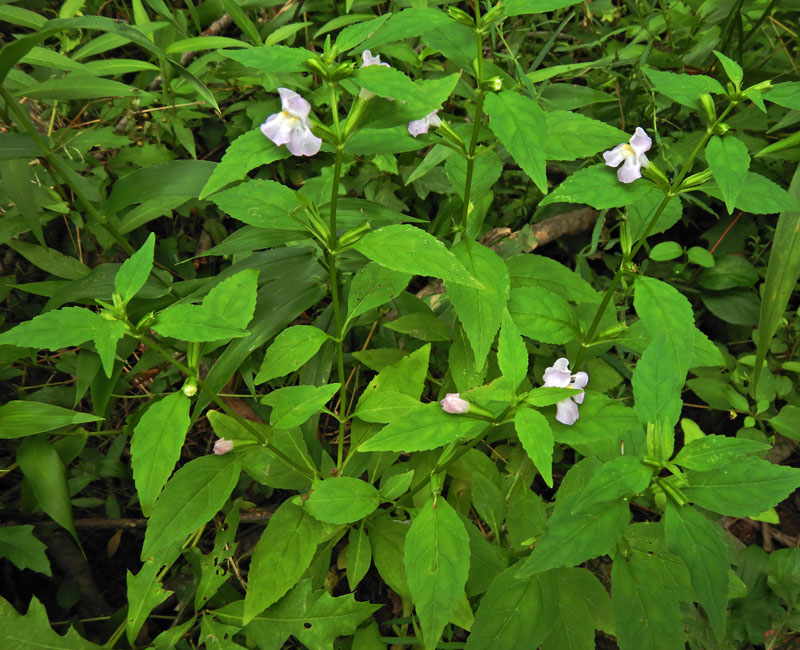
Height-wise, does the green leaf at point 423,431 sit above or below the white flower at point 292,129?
below

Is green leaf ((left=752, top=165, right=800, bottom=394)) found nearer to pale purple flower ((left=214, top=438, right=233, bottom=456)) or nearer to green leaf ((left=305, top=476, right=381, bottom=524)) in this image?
green leaf ((left=305, top=476, right=381, bottom=524))

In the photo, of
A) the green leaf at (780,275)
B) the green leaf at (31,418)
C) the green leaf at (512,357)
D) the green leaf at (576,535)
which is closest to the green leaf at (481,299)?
the green leaf at (512,357)

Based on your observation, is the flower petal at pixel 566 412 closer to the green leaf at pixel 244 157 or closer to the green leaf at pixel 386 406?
the green leaf at pixel 386 406

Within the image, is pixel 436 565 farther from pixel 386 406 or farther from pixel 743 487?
pixel 743 487

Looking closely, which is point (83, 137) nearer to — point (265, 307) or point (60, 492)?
point (265, 307)

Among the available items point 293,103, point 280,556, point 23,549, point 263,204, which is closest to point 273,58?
point 293,103

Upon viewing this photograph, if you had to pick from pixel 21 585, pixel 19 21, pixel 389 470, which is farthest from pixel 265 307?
pixel 21 585
